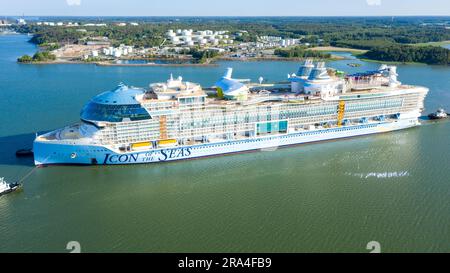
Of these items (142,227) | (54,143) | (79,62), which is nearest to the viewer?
(142,227)

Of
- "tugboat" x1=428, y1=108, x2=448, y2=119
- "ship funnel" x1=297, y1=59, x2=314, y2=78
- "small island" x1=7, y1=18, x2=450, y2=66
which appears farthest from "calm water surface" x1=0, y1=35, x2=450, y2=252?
"small island" x1=7, y1=18, x2=450, y2=66

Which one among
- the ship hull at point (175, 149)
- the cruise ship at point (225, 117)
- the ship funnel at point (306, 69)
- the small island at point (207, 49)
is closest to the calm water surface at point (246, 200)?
the ship hull at point (175, 149)

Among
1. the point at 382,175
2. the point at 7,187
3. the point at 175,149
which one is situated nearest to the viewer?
the point at 7,187

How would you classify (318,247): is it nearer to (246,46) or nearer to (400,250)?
(400,250)

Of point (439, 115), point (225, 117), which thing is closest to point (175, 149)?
point (225, 117)

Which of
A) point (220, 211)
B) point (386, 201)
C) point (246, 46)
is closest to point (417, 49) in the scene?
point (246, 46)

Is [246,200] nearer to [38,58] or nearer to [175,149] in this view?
[175,149]

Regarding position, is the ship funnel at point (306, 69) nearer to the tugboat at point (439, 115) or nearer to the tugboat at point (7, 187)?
the tugboat at point (439, 115)
